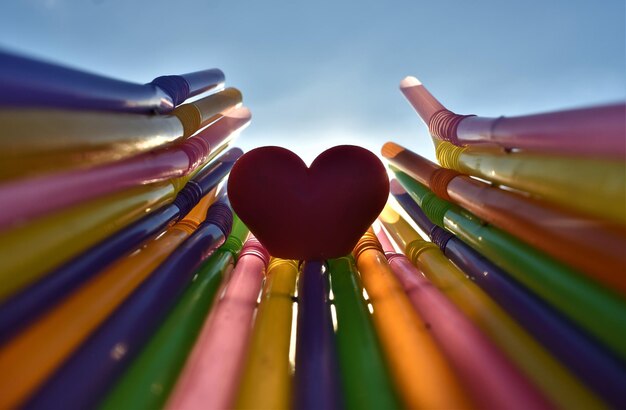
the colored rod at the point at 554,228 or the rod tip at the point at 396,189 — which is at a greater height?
the rod tip at the point at 396,189

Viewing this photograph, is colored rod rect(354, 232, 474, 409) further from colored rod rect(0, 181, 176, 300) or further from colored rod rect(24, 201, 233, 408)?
colored rod rect(0, 181, 176, 300)

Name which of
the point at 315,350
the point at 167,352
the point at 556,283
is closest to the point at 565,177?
the point at 556,283

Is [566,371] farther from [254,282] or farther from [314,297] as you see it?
[254,282]

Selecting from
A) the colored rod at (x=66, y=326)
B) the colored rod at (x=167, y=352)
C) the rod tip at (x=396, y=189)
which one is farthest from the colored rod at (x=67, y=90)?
the rod tip at (x=396, y=189)

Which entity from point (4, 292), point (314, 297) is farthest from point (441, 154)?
point (4, 292)

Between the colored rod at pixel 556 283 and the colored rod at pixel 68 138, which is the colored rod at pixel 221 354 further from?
the colored rod at pixel 556 283

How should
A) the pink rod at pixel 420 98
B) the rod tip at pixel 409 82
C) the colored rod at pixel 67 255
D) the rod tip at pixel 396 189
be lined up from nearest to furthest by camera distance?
the colored rod at pixel 67 255, the pink rod at pixel 420 98, the rod tip at pixel 409 82, the rod tip at pixel 396 189

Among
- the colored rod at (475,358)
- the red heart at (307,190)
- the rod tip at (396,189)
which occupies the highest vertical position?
the rod tip at (396,189)
